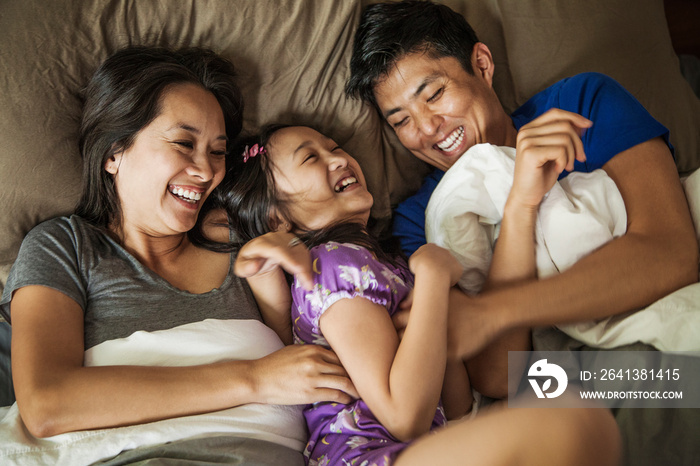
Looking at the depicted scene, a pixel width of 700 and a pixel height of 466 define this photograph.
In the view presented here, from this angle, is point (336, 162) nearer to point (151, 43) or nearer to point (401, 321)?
point (401, 321)

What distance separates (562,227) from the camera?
1.19 meters

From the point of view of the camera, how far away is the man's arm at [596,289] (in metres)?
1.13

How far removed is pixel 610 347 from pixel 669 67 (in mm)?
1185

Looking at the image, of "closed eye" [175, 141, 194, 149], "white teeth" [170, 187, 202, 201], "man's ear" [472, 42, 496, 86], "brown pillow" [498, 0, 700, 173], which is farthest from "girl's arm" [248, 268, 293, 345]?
"brown pillow" [498, 0, 700, 173]

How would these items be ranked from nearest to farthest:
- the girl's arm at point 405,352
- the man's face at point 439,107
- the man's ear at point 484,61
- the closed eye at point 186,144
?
the girl's arm at point 405,352, the closed eye at point 186,144, the man's face at point 439,107, the man's ear at point 484,61

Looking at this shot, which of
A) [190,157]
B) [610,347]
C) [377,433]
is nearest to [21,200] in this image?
[190,157]

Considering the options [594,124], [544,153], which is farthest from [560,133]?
[594,124]

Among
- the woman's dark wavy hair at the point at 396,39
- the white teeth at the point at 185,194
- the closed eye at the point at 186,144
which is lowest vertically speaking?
the white teeth at the point at 185,194

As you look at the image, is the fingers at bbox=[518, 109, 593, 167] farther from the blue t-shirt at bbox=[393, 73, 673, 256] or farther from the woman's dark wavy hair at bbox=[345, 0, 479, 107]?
the woman's dark wavy hair at bbox=[345, 0, 479, 107]

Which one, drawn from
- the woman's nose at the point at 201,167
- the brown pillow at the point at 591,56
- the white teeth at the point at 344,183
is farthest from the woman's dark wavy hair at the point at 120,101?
the brown pillow at the point at 591,56

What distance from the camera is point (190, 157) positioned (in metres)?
1.25

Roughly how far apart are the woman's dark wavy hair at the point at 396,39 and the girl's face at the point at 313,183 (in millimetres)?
276

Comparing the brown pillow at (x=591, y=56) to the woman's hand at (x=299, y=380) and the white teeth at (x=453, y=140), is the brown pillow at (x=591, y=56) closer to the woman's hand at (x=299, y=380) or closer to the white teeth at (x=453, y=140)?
the white teeth at (x=453, y=140)

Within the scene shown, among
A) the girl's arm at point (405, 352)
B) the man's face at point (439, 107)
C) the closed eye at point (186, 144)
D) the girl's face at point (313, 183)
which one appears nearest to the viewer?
the girl's arm at point (405, 352)
